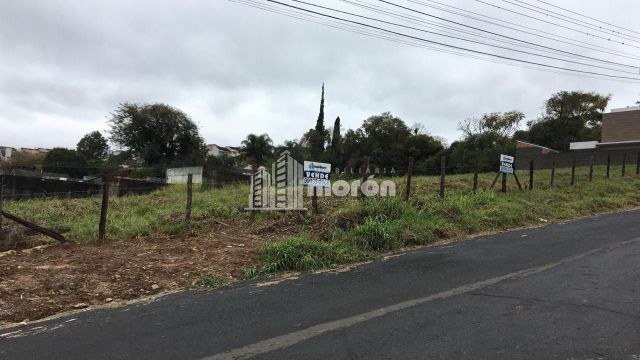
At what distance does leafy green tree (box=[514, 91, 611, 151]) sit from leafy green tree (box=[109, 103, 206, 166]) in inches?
1738

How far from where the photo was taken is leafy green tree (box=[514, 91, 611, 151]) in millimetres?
59625

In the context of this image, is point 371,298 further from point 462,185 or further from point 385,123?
point 385,123

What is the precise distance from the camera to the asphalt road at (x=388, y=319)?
180 inches

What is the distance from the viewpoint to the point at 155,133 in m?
68.7

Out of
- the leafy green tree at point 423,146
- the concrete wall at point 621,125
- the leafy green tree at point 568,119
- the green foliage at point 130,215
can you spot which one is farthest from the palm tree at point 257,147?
the green foliage at point 130,215

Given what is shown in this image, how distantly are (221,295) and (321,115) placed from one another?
64634 millimetres

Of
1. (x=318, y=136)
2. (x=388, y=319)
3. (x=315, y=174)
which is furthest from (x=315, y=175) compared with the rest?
(x=318, y=136)

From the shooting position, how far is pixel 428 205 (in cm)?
1212

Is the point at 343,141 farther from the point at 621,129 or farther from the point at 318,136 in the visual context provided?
the point at 621,129

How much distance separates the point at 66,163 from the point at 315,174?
72.3 m

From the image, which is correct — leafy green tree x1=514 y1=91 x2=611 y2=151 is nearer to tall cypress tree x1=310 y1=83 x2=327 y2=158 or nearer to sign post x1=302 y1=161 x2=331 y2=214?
tall cypress tree x1=310 y1=83 x2=327 y2=158

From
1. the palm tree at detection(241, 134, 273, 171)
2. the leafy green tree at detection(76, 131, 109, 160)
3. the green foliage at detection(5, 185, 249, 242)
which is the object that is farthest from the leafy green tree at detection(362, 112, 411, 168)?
the leafy green tree at detection(76, 131, 109, 160)

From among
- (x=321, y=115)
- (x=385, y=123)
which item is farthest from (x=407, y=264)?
(x=321, y=115)

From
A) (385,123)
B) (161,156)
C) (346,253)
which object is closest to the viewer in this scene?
(346,253)
